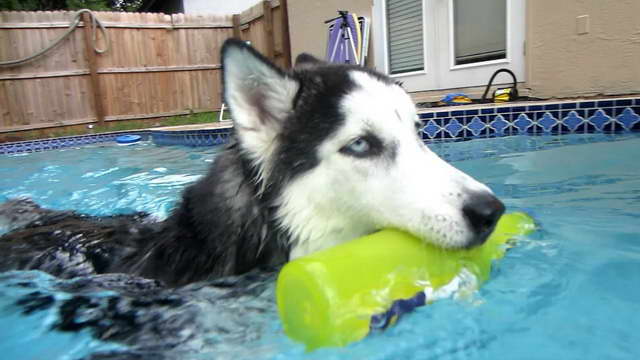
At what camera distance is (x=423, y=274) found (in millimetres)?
1793

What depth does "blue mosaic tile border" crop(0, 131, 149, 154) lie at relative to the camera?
1051 cm

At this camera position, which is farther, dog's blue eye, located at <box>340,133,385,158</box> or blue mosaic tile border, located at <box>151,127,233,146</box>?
blue mosaic tile border, located at <box>151,127,233,146</box>

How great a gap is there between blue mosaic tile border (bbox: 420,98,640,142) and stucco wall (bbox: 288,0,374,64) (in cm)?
435

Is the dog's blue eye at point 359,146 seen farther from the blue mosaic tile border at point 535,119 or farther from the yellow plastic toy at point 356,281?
the blue mosaic tile border at point 535,119

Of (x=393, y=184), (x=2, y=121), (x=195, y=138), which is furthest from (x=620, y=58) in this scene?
(x=2, y=121)

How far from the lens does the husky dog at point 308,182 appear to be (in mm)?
1789

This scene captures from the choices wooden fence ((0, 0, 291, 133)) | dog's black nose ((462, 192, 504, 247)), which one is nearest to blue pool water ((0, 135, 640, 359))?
dog's black nose ((462, 192, 504, 247))

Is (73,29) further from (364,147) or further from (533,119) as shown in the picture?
(364,147)

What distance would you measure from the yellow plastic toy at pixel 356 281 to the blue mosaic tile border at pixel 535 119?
401 centimetres

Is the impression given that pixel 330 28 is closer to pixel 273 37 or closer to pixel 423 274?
pixel 273 37

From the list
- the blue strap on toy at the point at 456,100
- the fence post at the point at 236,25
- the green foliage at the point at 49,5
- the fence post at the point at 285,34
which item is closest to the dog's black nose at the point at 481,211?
the blue strap on toy at the point at 456,100

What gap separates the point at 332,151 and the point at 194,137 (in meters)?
7.26

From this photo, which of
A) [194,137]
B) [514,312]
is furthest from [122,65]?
[514,312]

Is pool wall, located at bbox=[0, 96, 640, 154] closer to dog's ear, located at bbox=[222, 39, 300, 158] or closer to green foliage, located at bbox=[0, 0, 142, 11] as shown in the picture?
dog's ear, located at bbox=[222, 39, 300, 158]
